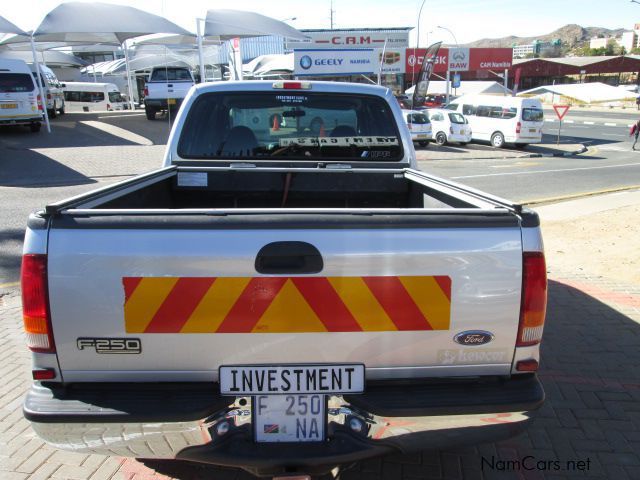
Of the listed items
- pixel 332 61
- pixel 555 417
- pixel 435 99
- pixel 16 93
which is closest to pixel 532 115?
pixel 332 61

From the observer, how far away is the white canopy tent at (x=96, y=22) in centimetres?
2144

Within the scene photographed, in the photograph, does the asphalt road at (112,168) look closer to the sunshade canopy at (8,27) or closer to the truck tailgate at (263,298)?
the sunshade canopy at (8,27)

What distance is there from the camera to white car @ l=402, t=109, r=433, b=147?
912 inches

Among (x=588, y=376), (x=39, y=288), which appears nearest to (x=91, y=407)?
(x=39, y=288)

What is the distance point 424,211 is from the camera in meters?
2.18

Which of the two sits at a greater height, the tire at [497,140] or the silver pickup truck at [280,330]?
the silver pickup truck at [280,330]

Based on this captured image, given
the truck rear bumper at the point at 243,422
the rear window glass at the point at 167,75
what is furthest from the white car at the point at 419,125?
the truck rear bumper at the point at 243,422

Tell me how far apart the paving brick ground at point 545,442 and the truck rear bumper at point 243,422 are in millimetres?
563

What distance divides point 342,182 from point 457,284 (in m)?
2.01

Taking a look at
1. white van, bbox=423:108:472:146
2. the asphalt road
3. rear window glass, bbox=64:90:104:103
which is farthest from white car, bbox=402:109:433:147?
rear window glass, bbox=64:90:104:103

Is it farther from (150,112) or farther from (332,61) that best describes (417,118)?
(150,112)

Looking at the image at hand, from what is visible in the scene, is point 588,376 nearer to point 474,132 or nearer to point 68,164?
point 68,164

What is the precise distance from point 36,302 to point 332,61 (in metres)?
27.2

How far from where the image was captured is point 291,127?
431 centimetres
